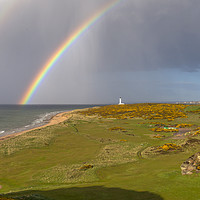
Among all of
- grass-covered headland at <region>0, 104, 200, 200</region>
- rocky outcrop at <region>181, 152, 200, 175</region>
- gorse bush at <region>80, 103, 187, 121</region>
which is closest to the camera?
grass-covered headland at <region>0, 104, 200, 200</region>

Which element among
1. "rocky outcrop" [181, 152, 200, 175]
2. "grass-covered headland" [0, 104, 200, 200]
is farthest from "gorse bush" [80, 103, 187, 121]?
"rocky outcrop" [181, 152, 200, 175]

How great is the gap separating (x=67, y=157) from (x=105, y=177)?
9909 mm

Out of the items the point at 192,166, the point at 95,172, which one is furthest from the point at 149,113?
the point at 192,166

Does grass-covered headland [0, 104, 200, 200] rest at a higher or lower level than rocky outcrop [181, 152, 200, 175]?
lower

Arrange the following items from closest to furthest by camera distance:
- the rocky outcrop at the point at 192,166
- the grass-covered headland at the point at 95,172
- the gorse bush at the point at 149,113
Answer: the grass-covered headland at the point at 95,172 < the rocky outcrop at the point at 192,166 < the gorse bush at the point at 149,113

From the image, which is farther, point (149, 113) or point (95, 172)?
point (149, 113)

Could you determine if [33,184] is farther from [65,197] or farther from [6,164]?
[6,164]

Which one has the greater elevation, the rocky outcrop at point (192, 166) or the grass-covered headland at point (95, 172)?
the rocky outcrop at point (192, 166)

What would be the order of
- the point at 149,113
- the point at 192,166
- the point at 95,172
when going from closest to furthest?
the point at 192,166 → the point at 95,172 → the point at 149,113

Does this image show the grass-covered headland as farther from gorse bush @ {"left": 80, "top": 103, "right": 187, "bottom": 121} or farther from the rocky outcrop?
gorse bush @ {"left": 80, "top": 103, "right": 187, "bottom": 121}

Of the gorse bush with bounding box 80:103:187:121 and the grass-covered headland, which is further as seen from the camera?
the gorse bush with bounding box 80:103:187:121

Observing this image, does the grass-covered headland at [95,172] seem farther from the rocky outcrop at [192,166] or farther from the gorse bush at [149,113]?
the gorse bush at [149,113]

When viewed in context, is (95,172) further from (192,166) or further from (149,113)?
(149,113)

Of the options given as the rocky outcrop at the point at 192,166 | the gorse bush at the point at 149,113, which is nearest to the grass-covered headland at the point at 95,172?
the rocky outcrop at the point at 192,166
